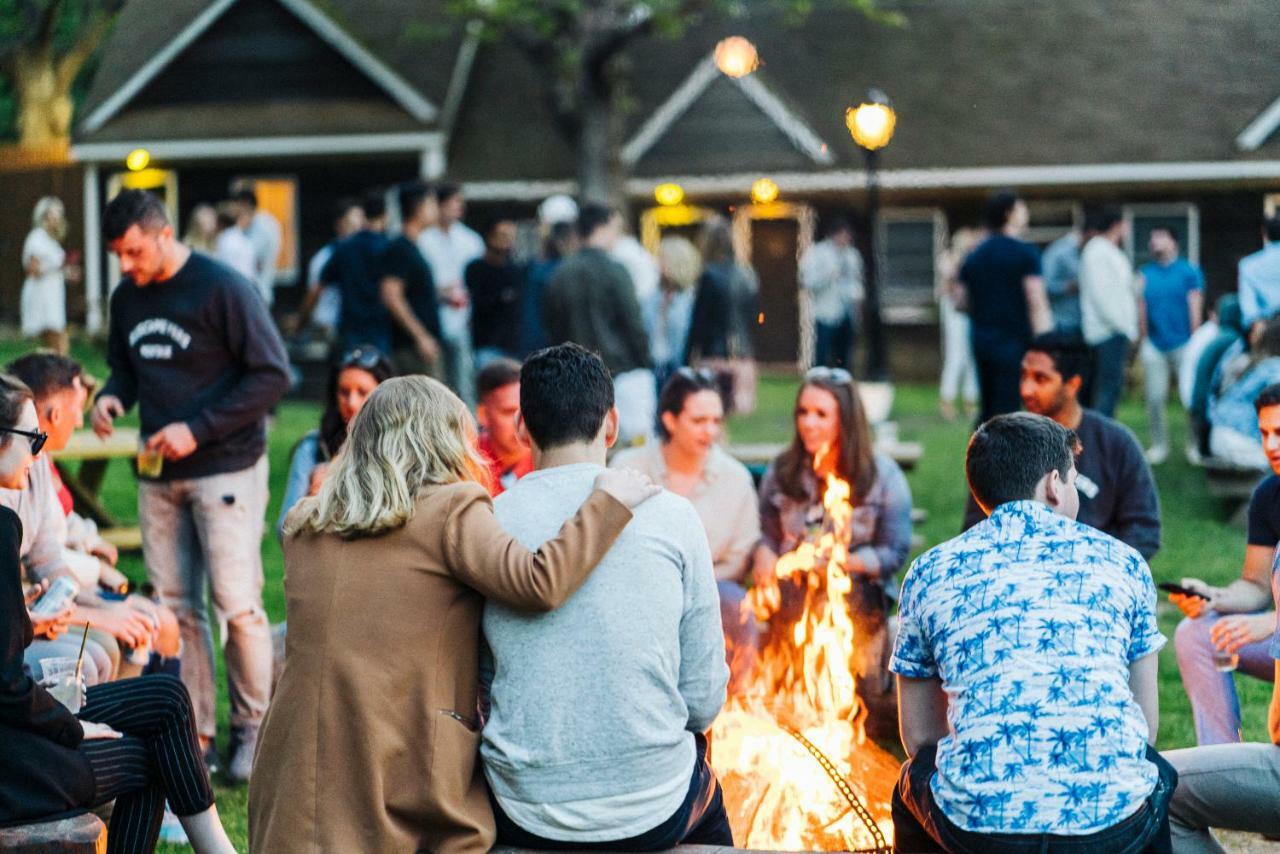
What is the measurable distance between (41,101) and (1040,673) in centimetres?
1792

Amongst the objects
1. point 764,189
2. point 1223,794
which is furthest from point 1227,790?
point 764,189

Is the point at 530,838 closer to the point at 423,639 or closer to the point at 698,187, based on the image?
the point at 423,639

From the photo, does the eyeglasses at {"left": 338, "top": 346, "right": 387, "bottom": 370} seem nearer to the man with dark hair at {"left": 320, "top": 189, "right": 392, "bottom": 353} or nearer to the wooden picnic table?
the wooden picnic table

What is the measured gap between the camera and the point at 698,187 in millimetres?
22781

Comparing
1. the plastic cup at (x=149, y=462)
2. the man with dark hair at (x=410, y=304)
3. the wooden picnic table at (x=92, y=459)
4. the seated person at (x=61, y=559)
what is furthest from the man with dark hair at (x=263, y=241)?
the seated person at (x=61, y=559)

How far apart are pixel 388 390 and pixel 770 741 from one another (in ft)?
6.84

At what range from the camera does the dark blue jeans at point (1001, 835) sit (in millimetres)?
3320

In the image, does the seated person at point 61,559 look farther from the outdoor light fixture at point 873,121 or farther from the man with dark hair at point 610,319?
the outdoor light fixture at point 873,121

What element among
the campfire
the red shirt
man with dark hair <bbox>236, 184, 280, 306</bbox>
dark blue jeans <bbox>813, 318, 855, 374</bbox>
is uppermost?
man with dark hair <bbox>236, 184, 280, 306</bbox>

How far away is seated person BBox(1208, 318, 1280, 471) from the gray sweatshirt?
19.3ft

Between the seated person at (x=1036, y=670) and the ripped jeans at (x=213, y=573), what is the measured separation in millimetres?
3058

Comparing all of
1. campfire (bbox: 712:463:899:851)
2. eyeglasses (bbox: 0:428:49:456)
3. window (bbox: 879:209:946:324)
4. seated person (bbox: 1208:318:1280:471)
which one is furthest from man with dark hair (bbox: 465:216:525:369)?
window (bbox: 879:209:946:324)

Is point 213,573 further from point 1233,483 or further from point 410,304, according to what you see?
point 1233,483

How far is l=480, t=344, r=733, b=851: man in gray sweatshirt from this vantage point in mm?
3457
